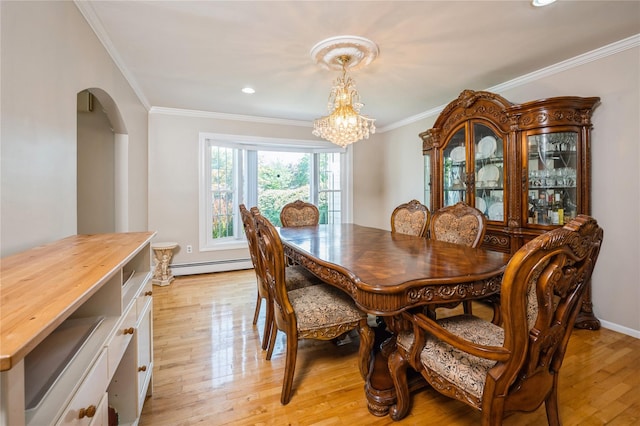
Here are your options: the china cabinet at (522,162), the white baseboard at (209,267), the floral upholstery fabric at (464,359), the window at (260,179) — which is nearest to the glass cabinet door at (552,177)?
the china cabinet at (522,162)

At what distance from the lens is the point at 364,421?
4.84ft

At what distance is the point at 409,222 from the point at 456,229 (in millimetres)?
573

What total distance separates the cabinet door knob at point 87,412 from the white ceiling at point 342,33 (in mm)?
2132

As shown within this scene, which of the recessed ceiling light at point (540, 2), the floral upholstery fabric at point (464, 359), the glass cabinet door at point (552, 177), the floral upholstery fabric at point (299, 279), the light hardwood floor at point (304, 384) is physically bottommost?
the light hardwood floor at point (304, 384)

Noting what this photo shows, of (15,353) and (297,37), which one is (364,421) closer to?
(15,353)

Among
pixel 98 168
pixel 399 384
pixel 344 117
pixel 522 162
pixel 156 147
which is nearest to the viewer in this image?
pixel 399 384

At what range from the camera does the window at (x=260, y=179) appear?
436 centimetres

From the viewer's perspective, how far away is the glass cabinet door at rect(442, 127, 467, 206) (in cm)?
326

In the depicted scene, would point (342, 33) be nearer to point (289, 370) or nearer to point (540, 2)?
point (540, 2)

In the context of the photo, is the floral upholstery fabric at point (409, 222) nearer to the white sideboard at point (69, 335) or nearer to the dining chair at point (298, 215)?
the dining chair at point (298, 215)

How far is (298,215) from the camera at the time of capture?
362cm

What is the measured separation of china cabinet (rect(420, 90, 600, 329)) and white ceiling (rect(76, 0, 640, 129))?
43 centimetres

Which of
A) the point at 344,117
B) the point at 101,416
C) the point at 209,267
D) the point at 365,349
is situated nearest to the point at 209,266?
the point at 209,267

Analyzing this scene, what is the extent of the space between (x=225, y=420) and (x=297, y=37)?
2.55 meters
